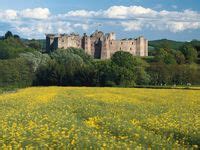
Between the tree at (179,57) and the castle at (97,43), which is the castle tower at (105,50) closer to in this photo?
the castle at (97,43)

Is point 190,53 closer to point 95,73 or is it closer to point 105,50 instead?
point 105,50

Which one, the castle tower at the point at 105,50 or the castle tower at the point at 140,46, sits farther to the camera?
the castle tower at the point at 140,46

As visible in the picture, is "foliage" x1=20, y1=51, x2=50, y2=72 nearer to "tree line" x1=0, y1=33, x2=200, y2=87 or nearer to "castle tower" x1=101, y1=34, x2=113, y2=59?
"tree line" x1=0, y1=33, x2=200, y2=87

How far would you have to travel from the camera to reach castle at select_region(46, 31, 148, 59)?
150 meters

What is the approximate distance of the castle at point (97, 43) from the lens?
14975cm

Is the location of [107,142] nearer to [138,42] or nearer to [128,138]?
[128,138]

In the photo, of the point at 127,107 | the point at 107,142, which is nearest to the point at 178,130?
the point at 107,142

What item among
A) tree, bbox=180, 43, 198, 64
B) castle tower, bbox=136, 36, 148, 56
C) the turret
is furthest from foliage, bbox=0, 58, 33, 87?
castle tower, bbox=136, 36, 148, 56

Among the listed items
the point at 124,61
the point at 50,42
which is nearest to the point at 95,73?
the point at 124,61

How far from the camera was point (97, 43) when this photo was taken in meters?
153

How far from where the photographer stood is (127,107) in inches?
1036

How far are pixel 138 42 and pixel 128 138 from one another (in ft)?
471

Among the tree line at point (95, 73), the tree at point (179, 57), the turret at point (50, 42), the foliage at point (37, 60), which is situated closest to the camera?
the tree line at point (95, 73)

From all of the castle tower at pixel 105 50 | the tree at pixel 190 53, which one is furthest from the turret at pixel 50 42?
the tree at pixel 190 53
